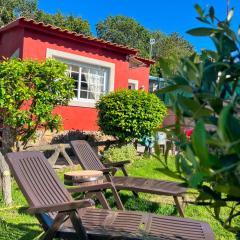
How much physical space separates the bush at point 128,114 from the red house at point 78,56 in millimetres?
1399

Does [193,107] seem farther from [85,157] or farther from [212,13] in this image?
[85,157]

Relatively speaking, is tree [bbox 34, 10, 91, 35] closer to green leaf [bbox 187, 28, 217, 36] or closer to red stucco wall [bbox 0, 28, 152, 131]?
red stucco wall [bbox 0, 28, 152, 131]

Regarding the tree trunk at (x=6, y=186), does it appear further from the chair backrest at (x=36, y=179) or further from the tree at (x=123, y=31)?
the tree at (x=123, y=31)

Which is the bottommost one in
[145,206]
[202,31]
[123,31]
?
[145,206]

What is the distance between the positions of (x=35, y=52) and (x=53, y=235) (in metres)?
8.85

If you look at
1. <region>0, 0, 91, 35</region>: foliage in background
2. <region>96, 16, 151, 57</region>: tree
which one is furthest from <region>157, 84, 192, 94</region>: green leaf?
<region>96, 16, 151, 57</region>: tree

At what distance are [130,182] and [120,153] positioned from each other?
13.7 ft

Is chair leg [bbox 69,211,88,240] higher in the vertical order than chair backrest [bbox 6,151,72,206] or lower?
lower

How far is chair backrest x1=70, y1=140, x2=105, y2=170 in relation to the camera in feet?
23.2

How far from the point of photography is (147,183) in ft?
22.0

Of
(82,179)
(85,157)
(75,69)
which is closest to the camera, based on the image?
(82,179)

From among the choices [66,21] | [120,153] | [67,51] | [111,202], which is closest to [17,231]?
[111,202]

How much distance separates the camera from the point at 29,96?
881cm

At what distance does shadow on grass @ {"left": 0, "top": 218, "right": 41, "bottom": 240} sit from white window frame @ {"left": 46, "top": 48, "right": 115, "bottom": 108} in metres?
7.33
